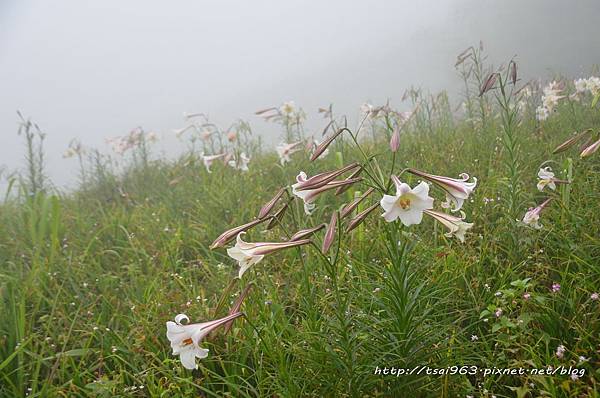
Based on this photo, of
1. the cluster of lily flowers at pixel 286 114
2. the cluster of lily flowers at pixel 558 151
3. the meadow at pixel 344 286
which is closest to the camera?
the meadow at pixel 344 286

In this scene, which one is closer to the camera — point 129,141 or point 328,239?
point 328,239

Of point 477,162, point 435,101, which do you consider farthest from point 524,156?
point 435,101

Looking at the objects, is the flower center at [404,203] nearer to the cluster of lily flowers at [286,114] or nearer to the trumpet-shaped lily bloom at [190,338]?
the trumpet-shaped lily bloom at [190,338]

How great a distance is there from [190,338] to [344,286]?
0.87 metres

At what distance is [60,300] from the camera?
2.09 m

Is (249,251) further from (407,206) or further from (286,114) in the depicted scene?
(286,114)

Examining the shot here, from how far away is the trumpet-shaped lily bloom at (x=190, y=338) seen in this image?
1.06m

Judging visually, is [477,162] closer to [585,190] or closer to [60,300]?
[585,190]

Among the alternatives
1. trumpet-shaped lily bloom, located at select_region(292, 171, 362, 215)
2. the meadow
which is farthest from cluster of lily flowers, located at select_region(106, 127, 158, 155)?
trumpet-shaped lily bloom, located at select_region(292, 171, 362, 215)

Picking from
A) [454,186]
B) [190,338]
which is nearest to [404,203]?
[454,186]

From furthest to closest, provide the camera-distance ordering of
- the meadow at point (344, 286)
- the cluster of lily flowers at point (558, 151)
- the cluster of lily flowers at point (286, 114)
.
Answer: the cluster of lily flowers at point (286, 114), the cluster of lily flowers at point (558, 151), the meadow at point (344, 286)

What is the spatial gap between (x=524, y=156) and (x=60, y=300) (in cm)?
282

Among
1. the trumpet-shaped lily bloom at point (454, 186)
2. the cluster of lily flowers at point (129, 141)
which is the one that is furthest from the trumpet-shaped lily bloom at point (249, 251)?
the cluster of lily flowers at point (129, 141)

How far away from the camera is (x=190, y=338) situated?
108cm
